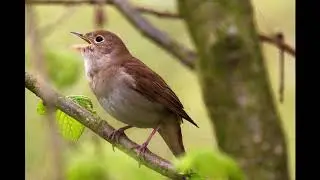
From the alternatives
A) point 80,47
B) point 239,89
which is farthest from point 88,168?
point 239,89

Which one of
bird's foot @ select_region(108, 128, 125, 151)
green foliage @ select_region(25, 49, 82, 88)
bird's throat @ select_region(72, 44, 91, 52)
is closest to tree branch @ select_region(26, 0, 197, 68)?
green foliage @ select_region(25, 49, 82, 88)

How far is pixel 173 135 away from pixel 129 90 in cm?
30

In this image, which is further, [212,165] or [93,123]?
[93,123]

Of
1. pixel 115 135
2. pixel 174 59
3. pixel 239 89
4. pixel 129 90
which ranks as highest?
pixel 115 135

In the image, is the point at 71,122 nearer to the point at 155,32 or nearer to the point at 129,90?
the point at 129,90

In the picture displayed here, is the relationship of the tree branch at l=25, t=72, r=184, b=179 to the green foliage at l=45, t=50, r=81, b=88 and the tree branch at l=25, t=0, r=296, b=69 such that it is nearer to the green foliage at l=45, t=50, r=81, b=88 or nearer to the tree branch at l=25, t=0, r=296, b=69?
the green foliage at l=45, t=50, r=81, b=88

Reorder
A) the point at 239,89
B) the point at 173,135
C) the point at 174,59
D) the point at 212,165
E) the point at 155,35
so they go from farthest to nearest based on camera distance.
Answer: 1. the point at 174,59
2. the point at 155,35
3. the point at 239,89
4. the point at 173,135
5. the point at 212,165

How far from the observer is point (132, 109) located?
2.60 meters

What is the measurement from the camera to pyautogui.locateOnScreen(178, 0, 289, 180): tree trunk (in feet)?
10.1

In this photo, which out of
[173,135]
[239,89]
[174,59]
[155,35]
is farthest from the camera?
[174,59]

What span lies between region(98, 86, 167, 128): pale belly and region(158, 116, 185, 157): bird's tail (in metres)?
0.03
